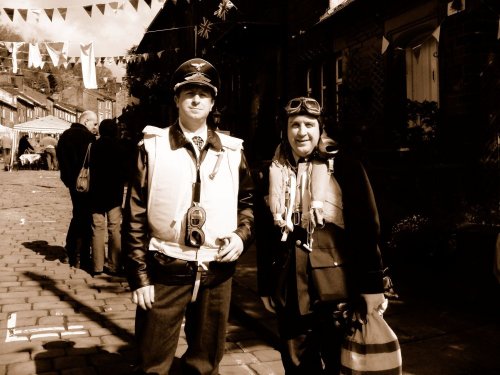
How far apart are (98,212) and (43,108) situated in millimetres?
78294

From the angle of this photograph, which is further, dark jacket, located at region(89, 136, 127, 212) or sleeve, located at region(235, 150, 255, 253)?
dark jacket, located at region(89, 136, 127, 212)

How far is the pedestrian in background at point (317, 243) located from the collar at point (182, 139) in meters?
0.38

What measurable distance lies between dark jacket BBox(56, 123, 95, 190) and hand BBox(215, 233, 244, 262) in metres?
4.59

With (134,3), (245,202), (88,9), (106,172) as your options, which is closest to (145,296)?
(245,202)

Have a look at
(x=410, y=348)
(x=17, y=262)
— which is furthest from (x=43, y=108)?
(x=410, y=348)

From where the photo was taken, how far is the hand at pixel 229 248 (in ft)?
8.45

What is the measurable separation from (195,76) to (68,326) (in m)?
3.05

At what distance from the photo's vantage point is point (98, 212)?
6504 mm

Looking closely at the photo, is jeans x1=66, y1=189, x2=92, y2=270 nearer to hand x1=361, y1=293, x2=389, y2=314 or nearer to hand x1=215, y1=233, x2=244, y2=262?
hand x1=215, y1=233, x2=244, y2=262

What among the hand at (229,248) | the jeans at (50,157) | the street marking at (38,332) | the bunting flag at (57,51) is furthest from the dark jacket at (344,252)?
the jeans at (50,157)

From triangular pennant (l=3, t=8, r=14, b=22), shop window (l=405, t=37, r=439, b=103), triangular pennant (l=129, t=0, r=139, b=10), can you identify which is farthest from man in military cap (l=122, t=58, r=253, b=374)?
triangular pennant (l=3, t=8, r=14, b=22)

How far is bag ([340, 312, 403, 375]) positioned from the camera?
101 inches

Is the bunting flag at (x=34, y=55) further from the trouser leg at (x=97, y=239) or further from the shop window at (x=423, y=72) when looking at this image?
the shop window at (x=423, y=72)

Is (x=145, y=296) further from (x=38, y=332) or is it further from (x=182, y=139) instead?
(x=38, y=332)
